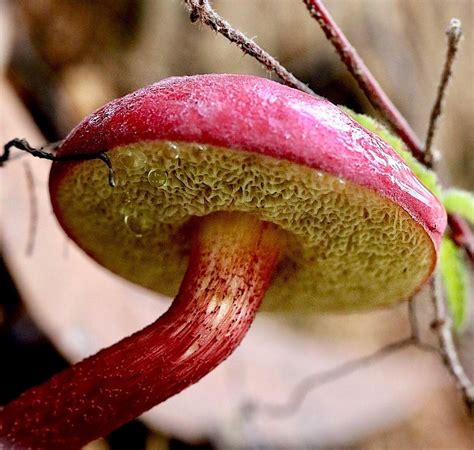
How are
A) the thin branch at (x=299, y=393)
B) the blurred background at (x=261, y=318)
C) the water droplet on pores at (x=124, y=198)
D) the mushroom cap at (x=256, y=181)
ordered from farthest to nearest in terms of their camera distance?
1. the thin branch at (x=299, y=393)
2. the blurred background at (x=261, y=318)
3. the water droplet on pores at (x=124, y=198)
4. the mushroom cap at (x=256, y=181)

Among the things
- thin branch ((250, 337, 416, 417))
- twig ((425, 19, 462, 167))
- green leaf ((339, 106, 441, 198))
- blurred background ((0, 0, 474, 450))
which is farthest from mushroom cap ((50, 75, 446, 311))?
thin branch ((250, 337, 416, 417))

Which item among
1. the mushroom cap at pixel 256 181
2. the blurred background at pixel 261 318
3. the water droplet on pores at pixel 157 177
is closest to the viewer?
the mushroom cap at pixel 256 181

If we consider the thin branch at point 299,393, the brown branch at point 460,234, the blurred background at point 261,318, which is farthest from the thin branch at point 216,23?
the thin branch at point 299,393

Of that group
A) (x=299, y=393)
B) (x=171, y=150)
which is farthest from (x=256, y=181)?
(x=299, y=393)

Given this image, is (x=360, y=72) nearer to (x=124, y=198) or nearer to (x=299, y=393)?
(x=124, y=198)

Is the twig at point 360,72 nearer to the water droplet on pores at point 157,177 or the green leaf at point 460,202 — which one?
the green leaf at point 460,202

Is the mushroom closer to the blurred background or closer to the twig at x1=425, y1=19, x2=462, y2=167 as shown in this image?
the twig at x1=425, y1=19, x2=462, y2=167
